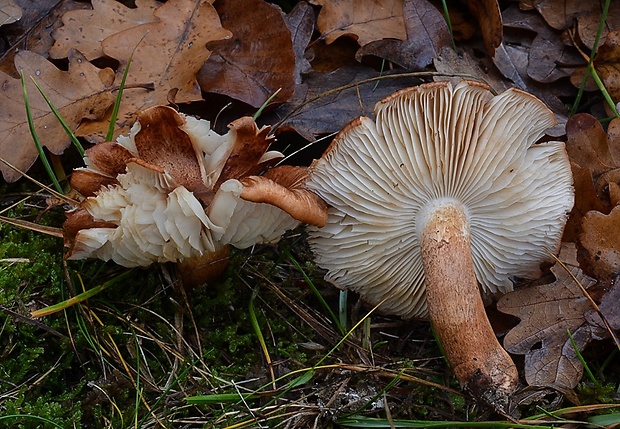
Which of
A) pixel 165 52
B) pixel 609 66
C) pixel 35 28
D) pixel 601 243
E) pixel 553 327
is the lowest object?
pixel 553 327

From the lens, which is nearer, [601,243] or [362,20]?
[601,243]

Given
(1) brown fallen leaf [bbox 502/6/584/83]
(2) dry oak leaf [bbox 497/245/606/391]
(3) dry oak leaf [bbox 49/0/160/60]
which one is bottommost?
(2) dry oak leaf [bbox 497/245/606/391]

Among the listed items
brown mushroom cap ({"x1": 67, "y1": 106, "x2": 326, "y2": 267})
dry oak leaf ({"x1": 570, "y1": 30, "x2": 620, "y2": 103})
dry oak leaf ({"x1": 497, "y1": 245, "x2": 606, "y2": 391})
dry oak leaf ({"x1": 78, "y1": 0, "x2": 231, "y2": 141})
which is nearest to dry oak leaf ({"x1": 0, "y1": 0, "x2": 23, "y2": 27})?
dry oak leaf ({"x1": 78, "y1": 0, "x2": 231, "y2": 141})

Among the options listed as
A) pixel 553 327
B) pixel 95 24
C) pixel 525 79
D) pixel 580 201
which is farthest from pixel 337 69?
pixel 553 327

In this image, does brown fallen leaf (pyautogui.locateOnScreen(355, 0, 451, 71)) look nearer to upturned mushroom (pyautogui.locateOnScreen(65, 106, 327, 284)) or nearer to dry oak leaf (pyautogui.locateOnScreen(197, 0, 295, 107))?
dry oak leaf (pyautogui.locateOnScreen(197, 0, 295, 107))

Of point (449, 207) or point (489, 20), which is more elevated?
point (489, 20)

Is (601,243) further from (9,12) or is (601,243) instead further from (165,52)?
(9,12)

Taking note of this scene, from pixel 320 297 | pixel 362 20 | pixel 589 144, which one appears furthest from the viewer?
pixel 362 20

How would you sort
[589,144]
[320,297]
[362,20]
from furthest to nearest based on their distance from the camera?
[362,20] < [589,144] < [320,297]
